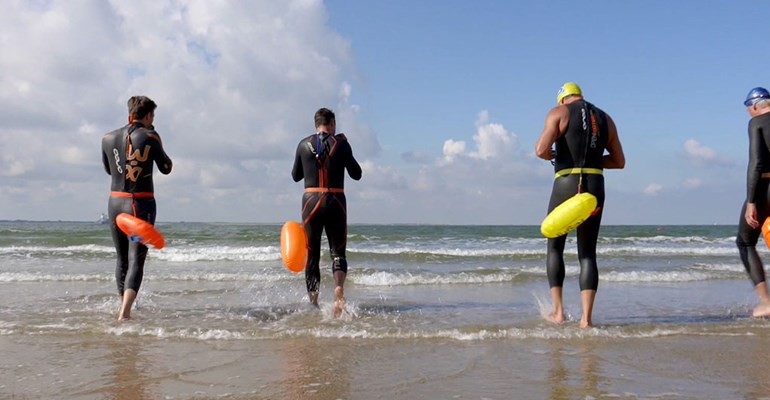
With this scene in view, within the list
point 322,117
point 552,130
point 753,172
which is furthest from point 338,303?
point 753,172

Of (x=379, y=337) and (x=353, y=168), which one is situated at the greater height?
(x=353, y=168)

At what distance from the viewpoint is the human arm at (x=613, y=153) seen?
488cm

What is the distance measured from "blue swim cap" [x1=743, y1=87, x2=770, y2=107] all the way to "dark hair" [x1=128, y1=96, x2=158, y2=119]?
5.84m

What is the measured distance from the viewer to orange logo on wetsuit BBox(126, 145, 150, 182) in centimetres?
527

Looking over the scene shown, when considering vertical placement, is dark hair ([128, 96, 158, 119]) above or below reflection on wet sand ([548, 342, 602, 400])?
above

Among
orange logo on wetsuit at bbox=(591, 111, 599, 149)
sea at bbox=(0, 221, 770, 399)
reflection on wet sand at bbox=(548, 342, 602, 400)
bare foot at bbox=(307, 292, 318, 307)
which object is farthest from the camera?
bare foot at bbox=(307, 292, 318, 307)

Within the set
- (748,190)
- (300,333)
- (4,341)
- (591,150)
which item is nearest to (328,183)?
(300,333)

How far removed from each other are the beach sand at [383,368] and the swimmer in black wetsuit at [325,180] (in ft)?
5.19

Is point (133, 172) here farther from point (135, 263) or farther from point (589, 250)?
point (589, 250)

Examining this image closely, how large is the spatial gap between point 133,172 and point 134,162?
0.32 feet

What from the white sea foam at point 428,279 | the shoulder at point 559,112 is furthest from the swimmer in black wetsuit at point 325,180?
the white sea foam at point 428,279

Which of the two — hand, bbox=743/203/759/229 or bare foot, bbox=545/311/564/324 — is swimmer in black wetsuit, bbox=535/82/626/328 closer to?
bare foot, bbox=545/311/564/324

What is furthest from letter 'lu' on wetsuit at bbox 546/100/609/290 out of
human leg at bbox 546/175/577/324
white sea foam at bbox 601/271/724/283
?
A: white sea foam at bbox 601/271/724/283

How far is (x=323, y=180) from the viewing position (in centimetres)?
570
